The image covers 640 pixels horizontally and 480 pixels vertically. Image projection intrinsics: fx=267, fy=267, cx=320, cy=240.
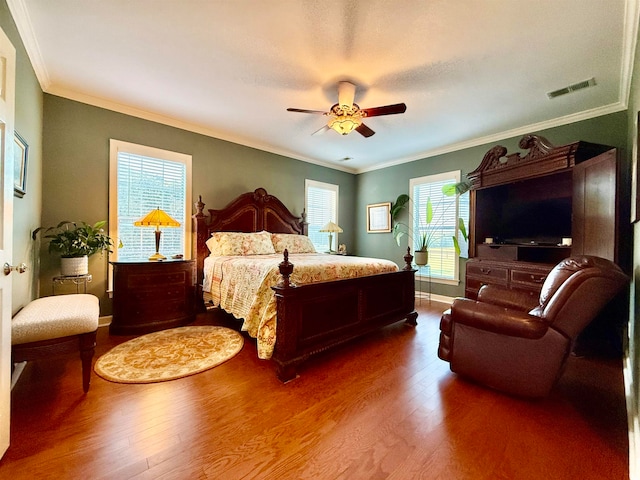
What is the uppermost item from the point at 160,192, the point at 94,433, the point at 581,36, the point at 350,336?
the point at 581,36

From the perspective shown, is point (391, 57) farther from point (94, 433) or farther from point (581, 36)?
point (94, 433)

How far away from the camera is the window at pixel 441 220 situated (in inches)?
183

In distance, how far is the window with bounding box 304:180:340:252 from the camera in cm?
558

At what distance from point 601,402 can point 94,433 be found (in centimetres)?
333

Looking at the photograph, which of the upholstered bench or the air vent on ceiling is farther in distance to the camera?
the air vent on ceiling

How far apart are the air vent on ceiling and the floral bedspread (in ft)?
8.55

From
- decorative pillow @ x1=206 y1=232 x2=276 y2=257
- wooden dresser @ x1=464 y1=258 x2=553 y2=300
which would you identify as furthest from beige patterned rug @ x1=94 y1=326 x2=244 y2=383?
wooden dresser @ x1=464 y1=258 x2=553 y2=300

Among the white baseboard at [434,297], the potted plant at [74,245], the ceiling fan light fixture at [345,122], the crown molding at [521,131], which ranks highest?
the crown molding at [521,131]

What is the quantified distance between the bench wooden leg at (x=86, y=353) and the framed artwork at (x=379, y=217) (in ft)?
16.4

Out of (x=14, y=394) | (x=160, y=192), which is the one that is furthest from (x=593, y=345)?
(x=160, y=192)

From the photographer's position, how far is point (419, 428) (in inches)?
63.9

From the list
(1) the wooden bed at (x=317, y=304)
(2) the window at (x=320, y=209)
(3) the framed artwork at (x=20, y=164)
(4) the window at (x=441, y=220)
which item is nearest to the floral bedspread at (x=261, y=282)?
(1) the wooden bed at (x=317, y=304)

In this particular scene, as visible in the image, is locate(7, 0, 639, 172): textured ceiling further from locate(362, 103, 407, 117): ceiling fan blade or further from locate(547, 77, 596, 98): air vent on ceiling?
locate(362, 103, 407, 117): ceiling fan blade

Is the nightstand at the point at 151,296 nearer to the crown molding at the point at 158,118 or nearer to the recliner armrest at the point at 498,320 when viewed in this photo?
the crown molding at the point at 158,118
